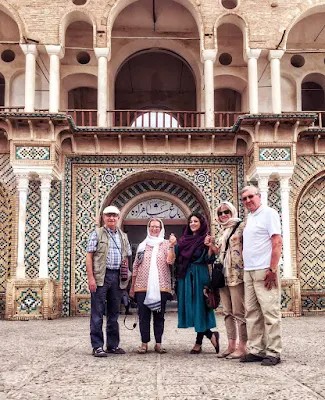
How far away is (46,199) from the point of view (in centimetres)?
1318

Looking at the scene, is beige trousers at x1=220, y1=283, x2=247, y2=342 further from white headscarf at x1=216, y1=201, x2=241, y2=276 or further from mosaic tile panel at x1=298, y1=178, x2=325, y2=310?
mosaic tile panel at x1=298, y1=178, x2=325, y2=310

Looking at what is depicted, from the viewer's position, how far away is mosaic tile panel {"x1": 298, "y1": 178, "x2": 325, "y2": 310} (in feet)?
46.4

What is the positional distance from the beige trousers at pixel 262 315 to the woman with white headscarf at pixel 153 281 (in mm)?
1157

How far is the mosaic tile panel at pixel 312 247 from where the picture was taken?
557 inches

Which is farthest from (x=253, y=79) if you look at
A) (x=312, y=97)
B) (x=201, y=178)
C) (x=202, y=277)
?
(x=202, y=277)

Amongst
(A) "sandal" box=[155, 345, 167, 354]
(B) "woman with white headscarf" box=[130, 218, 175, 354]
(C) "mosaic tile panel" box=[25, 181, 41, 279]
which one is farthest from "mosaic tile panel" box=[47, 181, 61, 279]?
(A) "sandal" box=[155, 345, 167, 354]

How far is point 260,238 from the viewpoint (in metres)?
5.54

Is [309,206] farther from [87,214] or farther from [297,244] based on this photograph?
[87,214]

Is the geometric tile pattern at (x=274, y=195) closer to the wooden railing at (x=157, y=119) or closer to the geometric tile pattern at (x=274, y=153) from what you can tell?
the geometric tile pattern at (x=274, y=153)

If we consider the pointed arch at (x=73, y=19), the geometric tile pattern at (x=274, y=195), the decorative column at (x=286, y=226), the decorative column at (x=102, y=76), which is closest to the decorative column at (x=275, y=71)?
the geometric tile pattern at (x=274, y=195)

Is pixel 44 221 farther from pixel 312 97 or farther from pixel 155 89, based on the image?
pixel 312 97

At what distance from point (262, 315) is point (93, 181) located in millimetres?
9235

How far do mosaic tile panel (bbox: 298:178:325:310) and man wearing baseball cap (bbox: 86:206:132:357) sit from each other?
8792 mm

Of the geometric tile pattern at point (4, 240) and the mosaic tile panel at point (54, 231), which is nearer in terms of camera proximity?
the mosaic tile panel at point (54, 231)
